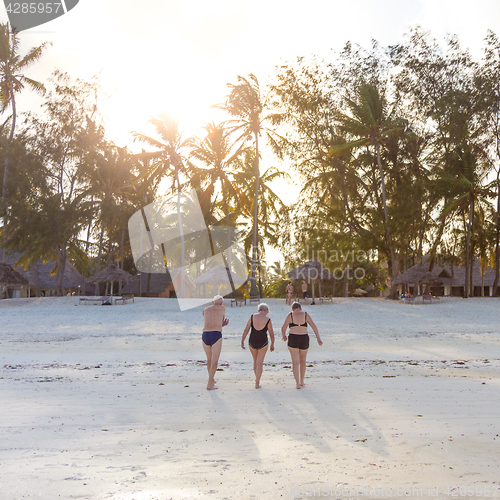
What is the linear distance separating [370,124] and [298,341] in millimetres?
22352

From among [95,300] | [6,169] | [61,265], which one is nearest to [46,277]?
[61,265]

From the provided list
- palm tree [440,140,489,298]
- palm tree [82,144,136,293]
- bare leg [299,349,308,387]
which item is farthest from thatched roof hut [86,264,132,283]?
bare leg [299,349,308,387]

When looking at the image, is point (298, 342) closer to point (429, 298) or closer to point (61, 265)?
point (429, 298)

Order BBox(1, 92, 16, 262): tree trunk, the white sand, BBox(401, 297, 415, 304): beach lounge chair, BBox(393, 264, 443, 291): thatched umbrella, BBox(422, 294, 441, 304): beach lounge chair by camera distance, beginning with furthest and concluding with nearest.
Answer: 1. BBox(1, 92, 16, 262): tree trunk
2. BBox(393, 264, 443, 291): thatched umbrella
3. BBox(401, 297, 415, 304): beach lounge chair
4. BBox(422, 294, 441, 304): beach lounge chair
5. the white sand

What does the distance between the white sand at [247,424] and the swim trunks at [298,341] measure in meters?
0.58

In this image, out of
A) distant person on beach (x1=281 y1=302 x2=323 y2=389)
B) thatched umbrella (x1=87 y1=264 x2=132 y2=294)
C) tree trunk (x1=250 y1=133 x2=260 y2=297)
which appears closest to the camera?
distant person on beach (x1=281 y1=302 x2=323 y2=389)

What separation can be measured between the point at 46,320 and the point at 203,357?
409 inches

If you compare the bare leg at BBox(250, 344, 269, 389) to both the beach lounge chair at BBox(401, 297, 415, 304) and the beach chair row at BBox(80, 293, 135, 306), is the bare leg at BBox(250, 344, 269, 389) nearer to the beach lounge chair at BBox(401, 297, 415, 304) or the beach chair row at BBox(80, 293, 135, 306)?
the beach chair row at BBox(80, 293, 135, 306)

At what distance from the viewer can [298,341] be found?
6.88 m

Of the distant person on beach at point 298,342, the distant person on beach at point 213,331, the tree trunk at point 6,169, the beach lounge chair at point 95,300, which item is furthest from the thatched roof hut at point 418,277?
the tree trunk at point 6,169

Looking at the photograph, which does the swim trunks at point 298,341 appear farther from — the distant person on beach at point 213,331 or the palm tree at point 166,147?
the palm tree at point 166,147

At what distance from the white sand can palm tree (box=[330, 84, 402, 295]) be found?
56.5 feet

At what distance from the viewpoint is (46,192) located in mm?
30125

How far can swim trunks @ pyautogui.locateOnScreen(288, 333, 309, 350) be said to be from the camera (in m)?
6.85
